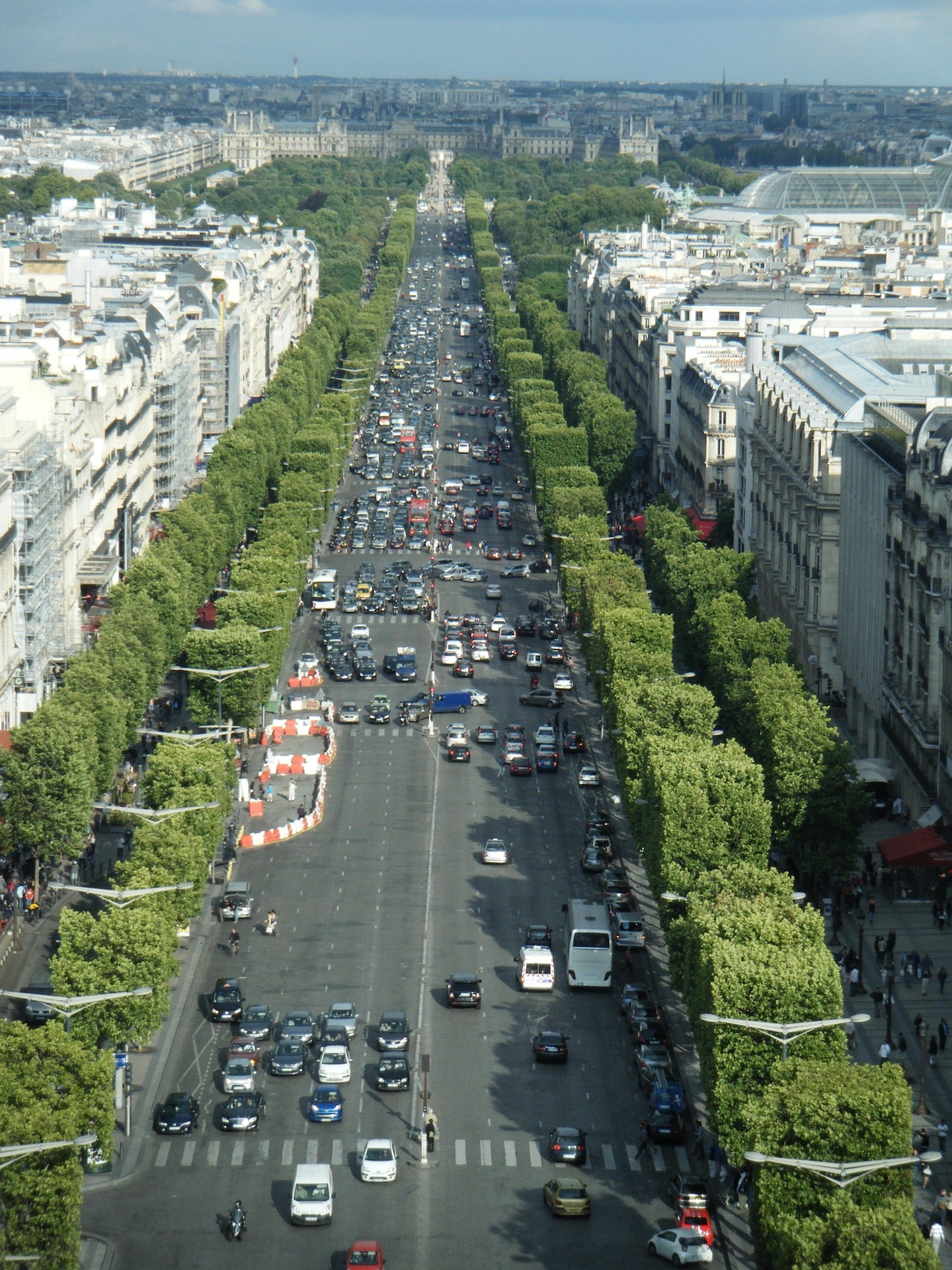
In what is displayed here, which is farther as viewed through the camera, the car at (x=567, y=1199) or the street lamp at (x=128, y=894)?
the street lamp at (x=128, y=894)

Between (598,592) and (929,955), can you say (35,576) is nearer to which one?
(598,592)

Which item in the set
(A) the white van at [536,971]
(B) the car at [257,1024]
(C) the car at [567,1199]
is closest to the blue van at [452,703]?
(A) the white van at [536,971]

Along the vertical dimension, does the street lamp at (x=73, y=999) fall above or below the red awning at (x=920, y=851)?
above

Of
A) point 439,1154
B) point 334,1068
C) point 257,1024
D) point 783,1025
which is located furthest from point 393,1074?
point 783,1025

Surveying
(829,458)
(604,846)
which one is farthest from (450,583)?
(604,846)

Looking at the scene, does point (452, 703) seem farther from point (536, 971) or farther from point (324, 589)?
point (536, 971)

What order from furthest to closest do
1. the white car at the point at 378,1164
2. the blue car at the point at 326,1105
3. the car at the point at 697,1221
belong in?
1. the blue car at the point at 326,1105
2. the white car at the point at 378,1164
3. the car at the point at 697,1221

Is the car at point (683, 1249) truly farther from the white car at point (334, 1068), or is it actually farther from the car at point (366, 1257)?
the white car at point (334, 1068)
